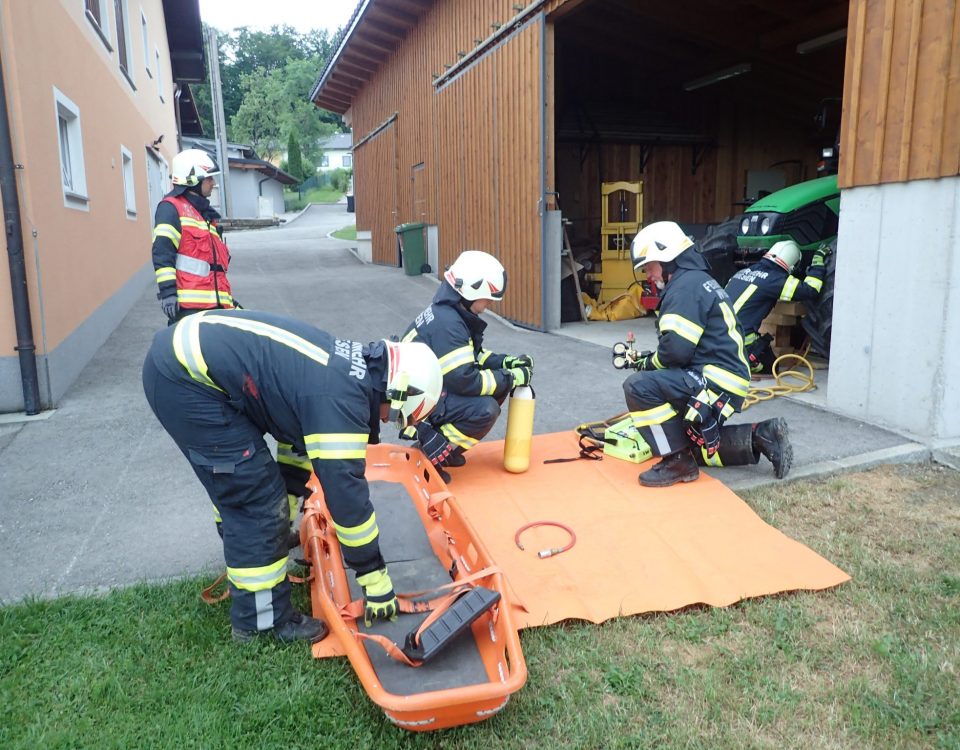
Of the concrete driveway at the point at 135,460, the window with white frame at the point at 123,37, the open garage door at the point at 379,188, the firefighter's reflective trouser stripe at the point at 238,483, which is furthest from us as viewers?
the open garage door at the point at 379,188

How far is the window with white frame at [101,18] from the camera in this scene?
10597 millimetres

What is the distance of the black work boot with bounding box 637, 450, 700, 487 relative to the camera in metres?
4.67

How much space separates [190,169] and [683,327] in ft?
12.8

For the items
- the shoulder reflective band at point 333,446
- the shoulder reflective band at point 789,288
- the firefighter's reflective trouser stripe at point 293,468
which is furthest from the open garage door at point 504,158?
the shoulder reflective band at point 333,446

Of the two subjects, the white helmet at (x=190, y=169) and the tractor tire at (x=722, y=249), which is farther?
the tractor tire at (x=722, y=249)

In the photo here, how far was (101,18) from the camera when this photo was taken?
11.7 metres

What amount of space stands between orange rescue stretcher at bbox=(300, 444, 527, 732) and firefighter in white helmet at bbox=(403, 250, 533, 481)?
30.3 inches

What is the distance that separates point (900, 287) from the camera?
5250mm

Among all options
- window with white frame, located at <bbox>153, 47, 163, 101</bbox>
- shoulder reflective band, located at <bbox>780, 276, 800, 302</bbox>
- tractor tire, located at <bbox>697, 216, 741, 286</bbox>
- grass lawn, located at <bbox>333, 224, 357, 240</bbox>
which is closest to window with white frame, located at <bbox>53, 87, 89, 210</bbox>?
tractor tire, located at <bbox>697, 216, 741, 286</bbox>

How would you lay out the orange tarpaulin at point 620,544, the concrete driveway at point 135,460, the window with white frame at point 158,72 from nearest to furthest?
1. the orange tarpaulin at point 620,544
2. the concrete driveway at point 135,460
3. the window with white frame at point 158,72

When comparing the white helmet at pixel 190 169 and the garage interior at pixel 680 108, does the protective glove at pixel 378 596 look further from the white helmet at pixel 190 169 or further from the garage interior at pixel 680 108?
the garage interior at pixel 680 108

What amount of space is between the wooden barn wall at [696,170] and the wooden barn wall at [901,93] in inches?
335

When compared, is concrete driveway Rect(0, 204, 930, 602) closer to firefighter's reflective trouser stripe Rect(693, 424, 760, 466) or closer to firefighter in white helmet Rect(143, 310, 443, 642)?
firefighter's reflective trouser stripe Rect(693, 424, 760, 466)

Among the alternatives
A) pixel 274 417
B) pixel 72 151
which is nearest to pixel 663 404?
pixel 274 417
